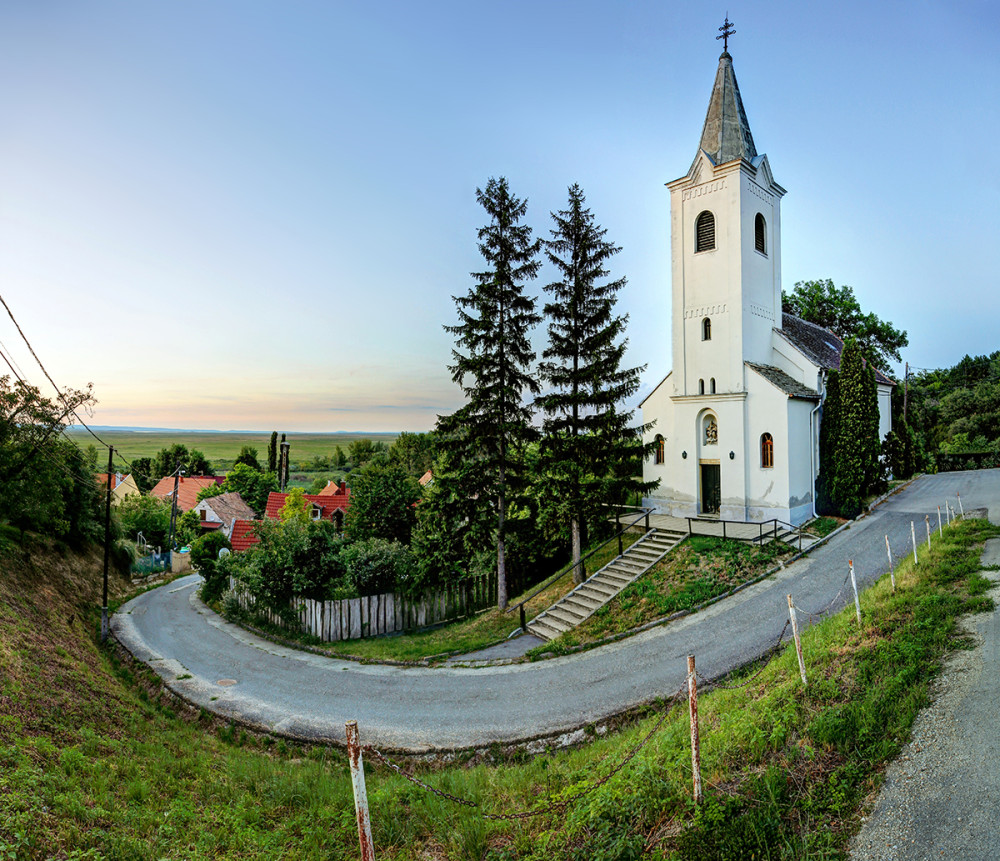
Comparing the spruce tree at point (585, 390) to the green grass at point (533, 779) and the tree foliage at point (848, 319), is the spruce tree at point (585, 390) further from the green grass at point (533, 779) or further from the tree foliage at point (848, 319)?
the tree foliage at point (848, 319)

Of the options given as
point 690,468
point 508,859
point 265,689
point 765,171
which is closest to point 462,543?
point 265,689

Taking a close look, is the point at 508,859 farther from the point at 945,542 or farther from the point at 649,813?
the point at 945,542

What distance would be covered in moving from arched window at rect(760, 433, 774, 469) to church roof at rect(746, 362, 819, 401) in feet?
5.87

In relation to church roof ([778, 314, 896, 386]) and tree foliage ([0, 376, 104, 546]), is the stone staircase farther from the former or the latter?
tree foliage ([0, 376, 104, 546])

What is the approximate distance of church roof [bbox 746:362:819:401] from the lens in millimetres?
20119

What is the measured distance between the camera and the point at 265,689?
13.3m

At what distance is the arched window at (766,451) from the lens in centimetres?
2031

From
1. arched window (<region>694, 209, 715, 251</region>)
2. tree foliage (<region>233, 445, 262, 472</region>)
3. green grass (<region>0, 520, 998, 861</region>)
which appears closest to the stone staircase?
green grass (<region>0, 520, 998, 861</region>)

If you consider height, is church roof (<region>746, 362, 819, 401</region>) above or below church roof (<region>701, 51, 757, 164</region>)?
below

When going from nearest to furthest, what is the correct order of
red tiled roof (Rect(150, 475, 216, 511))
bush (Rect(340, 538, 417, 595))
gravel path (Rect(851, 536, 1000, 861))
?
1. gravel path (Rect(851, 536, 1000, 861))
2. bush (Rect(340, 538, 417, 595))
3. red tiled roof (Rect(150, 475, 216, 511))

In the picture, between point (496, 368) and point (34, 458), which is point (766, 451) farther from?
point (34, 458)

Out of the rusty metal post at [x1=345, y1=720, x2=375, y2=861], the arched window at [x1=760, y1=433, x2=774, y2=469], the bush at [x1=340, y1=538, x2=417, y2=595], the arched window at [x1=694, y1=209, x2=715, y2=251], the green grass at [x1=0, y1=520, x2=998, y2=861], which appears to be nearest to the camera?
the rusty metal post at [x1=345, y1=720, x2=375, y2=861]

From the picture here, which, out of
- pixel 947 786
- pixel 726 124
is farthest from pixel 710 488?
pixel 947 786

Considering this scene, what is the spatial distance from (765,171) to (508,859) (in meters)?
25.0
